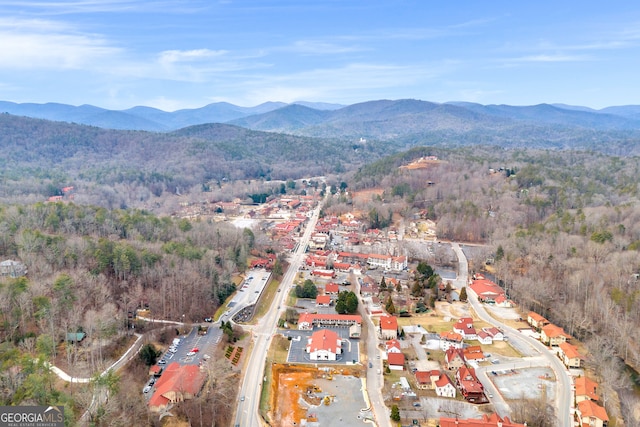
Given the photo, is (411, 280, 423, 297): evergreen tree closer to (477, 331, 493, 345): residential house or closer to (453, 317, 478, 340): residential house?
(453, 317, 478, 340): residential house

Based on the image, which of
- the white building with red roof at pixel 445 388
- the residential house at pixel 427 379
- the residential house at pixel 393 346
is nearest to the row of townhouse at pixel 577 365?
the white building with red roof at pixel 445 388

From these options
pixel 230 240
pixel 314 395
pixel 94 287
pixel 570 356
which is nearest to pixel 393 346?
pixel 314 395

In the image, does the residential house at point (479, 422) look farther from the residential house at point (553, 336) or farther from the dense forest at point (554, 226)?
the residential house at point (553, 336)

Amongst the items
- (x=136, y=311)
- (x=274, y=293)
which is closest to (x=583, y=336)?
(x=274, y=293)

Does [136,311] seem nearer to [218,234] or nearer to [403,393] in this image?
[218,234]

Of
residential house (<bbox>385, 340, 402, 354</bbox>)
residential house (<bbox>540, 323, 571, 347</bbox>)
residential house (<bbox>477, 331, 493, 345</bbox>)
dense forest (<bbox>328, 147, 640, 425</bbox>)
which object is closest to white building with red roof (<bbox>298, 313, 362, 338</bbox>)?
residential house (<bbox>385, 340, 402, 354</bbox>)

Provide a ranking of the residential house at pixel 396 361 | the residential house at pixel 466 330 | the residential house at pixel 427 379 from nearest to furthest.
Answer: the residential house at pixel 427 379
the residential house at pixel 396 361
the residential house at pixel 466 330
